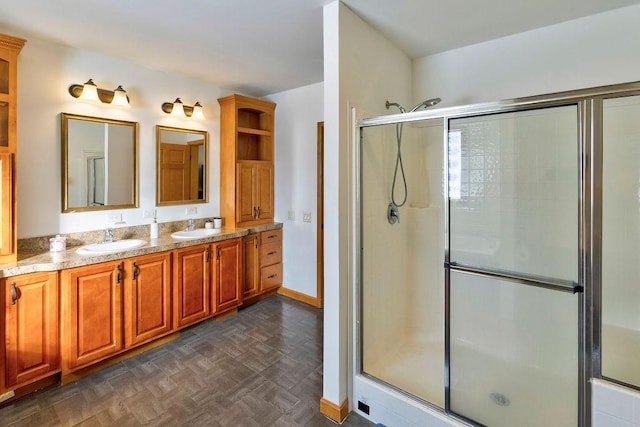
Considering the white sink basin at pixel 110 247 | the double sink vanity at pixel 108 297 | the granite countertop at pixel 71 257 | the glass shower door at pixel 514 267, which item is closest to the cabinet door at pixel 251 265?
the double sink vanity at pixel 108 297

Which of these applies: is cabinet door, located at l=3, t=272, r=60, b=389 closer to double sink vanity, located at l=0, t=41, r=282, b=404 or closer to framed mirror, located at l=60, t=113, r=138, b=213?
double sink vanity, located at l=0, t=41, r=282, b=404

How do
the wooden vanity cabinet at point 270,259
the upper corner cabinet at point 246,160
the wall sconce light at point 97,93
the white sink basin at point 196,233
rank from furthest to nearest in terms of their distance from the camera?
the wooden vanity cabinet at point 270,259
the upper corner cabinet at point 246,160
the white sink basin at point 196,233
the wall sconce light at point 97,93

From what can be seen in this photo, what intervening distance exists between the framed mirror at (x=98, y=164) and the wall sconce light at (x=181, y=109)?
0.37 meters

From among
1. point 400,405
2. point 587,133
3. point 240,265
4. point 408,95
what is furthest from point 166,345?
point 587,133

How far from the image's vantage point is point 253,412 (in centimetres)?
196

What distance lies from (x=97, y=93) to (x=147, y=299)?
1.78m

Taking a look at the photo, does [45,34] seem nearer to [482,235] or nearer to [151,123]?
[151,123]

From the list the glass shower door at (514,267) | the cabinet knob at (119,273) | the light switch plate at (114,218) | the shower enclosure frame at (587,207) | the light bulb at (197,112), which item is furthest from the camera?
the light bulb at (197,112)

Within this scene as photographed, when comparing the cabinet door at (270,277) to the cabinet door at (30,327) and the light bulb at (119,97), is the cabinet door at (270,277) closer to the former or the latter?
the cabinet door at (30,327)

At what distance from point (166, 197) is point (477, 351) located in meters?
3.06

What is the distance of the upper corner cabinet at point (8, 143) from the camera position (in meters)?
2.06

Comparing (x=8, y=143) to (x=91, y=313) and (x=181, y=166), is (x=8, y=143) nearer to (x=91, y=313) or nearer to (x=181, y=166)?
(x=91, y=313)

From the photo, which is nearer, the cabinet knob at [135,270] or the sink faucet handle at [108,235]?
the cabinet knob at [135,270]

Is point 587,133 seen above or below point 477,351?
above
